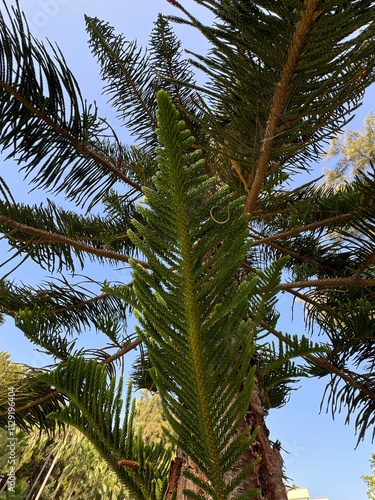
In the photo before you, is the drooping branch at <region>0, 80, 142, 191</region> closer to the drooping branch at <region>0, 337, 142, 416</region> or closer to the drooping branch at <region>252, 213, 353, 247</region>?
the drooping branch at <region>252, 213, 353, 247</region>

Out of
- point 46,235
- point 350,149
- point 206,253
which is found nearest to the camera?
point 206,253

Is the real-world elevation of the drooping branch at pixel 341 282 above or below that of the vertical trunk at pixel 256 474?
above

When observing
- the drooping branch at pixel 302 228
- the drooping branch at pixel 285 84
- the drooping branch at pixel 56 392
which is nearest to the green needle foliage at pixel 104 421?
the drooping branch at pixel 285 84

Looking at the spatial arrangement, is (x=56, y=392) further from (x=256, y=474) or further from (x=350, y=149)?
(x=350, y=149)

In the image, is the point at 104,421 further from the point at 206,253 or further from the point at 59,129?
the point at 59,129

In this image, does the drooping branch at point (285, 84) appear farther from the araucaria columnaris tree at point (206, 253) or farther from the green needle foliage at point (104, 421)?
the green needle foliage at point (104, 421)

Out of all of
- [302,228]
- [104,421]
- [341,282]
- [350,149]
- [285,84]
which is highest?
[350,149]

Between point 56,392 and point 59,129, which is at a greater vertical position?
point 59,129

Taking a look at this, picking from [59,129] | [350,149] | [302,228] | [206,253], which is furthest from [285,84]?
[350,149]

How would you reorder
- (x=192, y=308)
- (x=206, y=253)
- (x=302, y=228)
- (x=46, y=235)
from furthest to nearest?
(x=302, y=228) → (x=46, y=235) → (x=206, y=253) → (x=192, y=308)

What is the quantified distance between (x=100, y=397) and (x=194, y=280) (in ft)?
0.77

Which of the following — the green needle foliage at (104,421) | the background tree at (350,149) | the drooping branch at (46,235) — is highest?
the background tree at (350,149)

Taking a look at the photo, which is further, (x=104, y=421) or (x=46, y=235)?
(x=46, y=235)

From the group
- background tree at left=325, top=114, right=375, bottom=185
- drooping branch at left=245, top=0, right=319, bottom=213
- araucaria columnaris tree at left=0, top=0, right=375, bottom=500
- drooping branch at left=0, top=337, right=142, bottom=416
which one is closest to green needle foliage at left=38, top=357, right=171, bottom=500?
araucaria columnaris tree at left=0, top=0, right=375, bottom=500
